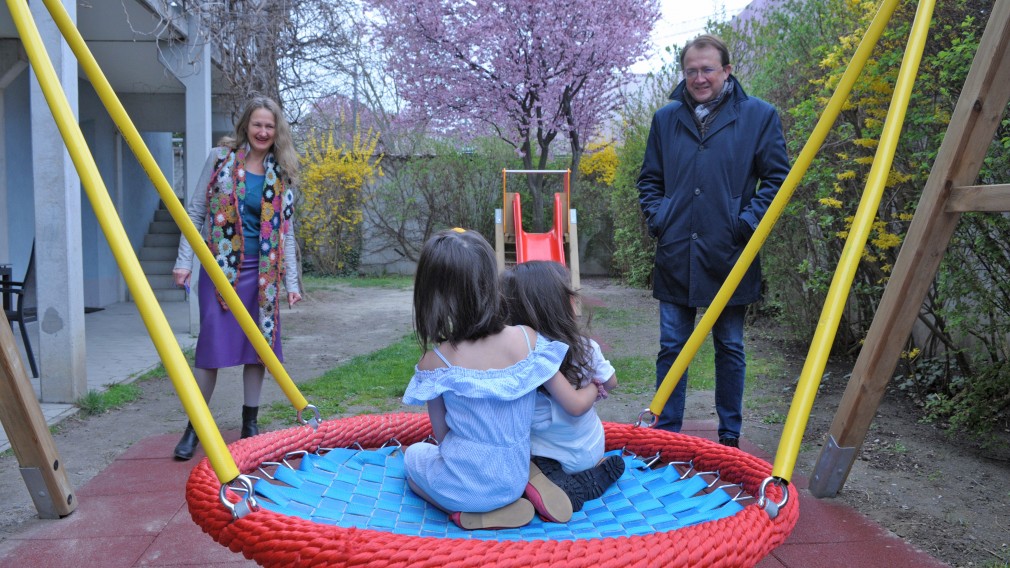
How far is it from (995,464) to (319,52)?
7.29m

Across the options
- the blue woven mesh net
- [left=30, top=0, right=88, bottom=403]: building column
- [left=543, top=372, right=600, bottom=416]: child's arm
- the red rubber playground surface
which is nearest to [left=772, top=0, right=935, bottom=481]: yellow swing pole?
the blue woven mesh net

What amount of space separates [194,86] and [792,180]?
5.62 metres

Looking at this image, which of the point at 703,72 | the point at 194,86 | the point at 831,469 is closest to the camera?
the point at 831,469

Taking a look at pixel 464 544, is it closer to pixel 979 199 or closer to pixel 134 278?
pixel 134 278

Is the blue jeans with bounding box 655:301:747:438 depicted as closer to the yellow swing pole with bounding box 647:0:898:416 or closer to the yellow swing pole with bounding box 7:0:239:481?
the yellow swing pole with bounding box 647:0:898:416

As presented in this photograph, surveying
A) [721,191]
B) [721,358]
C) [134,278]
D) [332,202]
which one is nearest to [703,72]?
[721,191]

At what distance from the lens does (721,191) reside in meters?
2.85

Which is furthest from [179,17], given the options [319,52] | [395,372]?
[395,372]

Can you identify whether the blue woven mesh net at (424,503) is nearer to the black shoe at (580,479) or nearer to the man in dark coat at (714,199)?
the black shoe at (580,479)

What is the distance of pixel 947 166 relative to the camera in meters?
2.38

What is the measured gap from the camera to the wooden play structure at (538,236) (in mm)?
7555

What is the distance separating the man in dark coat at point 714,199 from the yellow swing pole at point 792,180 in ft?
2.47

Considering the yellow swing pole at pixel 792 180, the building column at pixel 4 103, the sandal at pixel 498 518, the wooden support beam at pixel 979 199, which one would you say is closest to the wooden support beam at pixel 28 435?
the sandal at pixel 498 518

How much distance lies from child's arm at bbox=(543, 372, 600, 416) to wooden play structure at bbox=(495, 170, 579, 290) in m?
5.20
